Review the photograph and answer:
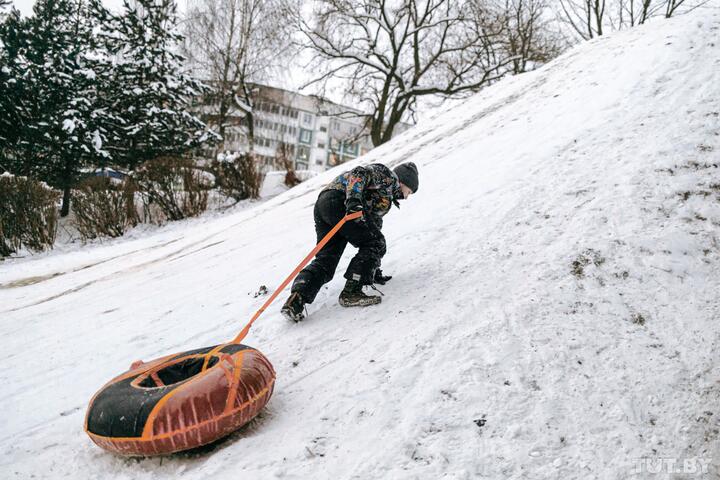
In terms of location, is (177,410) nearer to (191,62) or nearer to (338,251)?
(338,251)

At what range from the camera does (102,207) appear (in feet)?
31.8

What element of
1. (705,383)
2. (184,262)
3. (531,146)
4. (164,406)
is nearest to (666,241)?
(705,383)

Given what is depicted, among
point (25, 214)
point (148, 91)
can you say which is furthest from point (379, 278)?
point (148, 91)

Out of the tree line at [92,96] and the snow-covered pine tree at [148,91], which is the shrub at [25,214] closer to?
the tree line at [92,96]

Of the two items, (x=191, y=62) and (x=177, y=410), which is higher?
(x=191, y=62)

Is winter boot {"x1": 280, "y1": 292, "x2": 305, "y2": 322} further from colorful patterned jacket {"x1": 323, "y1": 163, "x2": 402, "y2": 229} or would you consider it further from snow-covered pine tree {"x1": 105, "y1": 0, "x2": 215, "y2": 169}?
snow-covered pine tree {"x1": 105, "y1": 0, "x2": 215, "y2": 169}

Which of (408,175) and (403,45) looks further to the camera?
(403,45)

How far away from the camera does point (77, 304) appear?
5020 millimetres

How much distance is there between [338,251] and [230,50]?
17.6 metres

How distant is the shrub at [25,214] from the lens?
8750 mm

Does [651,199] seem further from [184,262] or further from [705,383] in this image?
[184,262]

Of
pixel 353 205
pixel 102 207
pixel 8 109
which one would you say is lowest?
pixel 353 205

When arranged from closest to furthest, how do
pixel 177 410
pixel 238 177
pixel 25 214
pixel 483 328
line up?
pixel 177 410 < pixel 483 328 < pixel 25 214 < pixel 238 177

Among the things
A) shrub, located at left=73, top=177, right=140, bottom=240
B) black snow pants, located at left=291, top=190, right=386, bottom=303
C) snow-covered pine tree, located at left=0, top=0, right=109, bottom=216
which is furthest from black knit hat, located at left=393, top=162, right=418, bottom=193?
snow-covered pine tree, located at left=0, top=0, right=109, bottom=216
